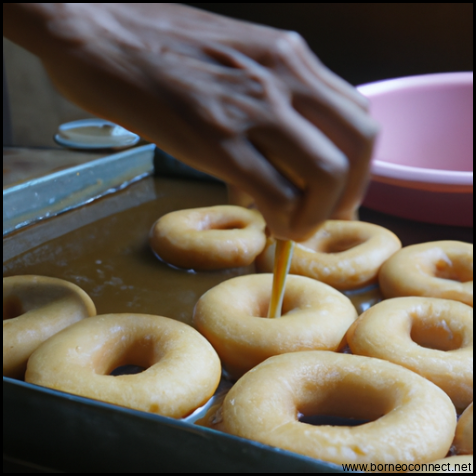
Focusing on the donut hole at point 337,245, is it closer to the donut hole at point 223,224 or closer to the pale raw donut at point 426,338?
Result: the donut hole at point 223,224

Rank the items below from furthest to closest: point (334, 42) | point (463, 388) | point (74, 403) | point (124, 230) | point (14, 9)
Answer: point (334, 42), point (124, 230), point (463, 388), point (74, 403), point (14, 9)

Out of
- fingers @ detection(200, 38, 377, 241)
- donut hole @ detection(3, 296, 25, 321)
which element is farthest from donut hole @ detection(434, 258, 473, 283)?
donut hole @ detection(3, 296, 25, 321)

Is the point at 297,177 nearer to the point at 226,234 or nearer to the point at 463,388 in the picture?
the point at 463,388

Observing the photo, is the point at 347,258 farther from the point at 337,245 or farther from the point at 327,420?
the point at 327,420

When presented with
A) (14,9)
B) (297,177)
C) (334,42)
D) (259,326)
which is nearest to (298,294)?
(259,326)

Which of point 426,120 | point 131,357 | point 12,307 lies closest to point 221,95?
point 131,357

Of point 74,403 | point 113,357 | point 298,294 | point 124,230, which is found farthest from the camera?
point 124,230

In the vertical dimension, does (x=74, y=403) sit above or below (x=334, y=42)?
below

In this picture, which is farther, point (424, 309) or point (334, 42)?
point (334, 42)
